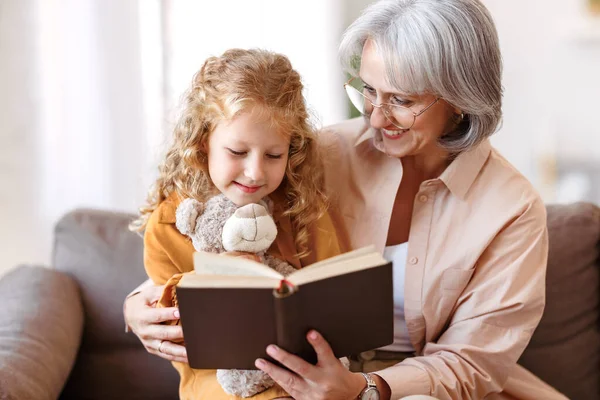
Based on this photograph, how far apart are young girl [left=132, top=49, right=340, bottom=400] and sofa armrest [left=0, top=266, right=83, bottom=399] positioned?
0.37m

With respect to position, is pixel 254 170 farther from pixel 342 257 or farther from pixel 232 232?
pixel 342 257

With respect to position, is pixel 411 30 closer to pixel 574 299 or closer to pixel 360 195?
pixel 360 195

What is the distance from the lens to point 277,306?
1.23 meters

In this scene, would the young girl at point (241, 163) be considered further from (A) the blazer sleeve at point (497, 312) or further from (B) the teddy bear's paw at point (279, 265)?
(A) the blazer sleeve at point (497, 312)

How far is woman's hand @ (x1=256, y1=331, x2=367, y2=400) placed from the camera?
4.29 feet

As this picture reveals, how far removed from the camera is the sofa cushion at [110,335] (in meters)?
1.97

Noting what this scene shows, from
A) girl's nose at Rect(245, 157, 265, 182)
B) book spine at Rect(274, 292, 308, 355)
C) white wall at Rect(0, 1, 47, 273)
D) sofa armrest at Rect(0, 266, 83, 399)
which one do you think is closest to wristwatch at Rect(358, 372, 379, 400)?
book spine at Rect(274, 292, 308, 355)

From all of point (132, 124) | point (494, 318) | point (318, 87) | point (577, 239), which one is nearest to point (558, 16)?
point (318, 87)

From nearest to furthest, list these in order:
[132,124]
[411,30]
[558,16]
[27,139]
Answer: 1. [411,30]
2. [27,139]
3. [132,124]
4. [558,16]

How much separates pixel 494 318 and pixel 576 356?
500 millimetres

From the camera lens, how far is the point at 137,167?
2.90m

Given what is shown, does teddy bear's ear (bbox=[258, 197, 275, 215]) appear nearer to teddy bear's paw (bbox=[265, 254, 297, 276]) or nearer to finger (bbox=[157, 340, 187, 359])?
teddy bear's paw (bbox=[265, 254, 297, 276])

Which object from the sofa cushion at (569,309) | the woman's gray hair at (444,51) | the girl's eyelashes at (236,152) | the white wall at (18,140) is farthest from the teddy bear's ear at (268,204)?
the white wall at (18,140)

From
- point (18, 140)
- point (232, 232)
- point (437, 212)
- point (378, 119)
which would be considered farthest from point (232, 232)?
point (18, 140)
